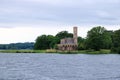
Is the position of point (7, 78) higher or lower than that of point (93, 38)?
lower

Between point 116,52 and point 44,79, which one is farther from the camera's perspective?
point 116,52

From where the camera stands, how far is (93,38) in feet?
656

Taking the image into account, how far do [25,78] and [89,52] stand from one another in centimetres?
13528

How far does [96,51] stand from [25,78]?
451 ft

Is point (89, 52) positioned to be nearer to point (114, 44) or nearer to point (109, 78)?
point (114, 44)

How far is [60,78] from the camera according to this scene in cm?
6316

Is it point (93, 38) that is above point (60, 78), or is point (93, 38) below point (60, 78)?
above

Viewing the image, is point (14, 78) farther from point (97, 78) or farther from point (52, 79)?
point (97, 78)

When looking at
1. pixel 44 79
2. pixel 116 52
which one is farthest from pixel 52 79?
pixel 116 52

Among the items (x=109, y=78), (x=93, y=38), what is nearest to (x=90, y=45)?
(x=93, y=38)

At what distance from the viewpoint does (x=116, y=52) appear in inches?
7594

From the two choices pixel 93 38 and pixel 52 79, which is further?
pixel 93 38

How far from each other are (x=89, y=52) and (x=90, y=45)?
441 cm

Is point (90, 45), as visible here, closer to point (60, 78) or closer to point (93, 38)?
point (93, 38)
